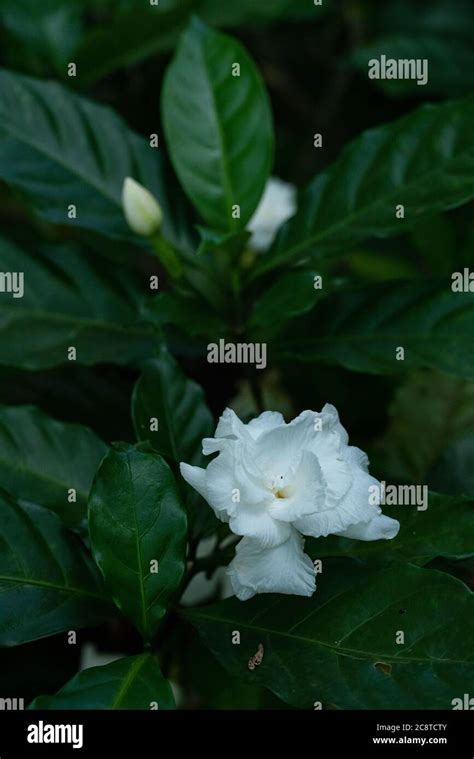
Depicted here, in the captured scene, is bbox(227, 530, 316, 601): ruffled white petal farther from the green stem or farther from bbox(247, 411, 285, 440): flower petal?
the green stem

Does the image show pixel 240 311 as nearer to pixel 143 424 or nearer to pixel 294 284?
pixel 294 284

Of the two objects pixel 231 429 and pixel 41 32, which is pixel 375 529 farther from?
pixel 41 32

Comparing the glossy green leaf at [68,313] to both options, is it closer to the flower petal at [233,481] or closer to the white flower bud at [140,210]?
the white flower bud at [140,210]

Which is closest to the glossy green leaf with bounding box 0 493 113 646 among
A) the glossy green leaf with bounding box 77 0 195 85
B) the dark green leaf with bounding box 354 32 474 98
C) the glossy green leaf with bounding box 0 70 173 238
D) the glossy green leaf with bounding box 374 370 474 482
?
the glossy green leaf with bounding box 0 70 173 238

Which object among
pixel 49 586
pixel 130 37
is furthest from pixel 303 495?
pixel 130 37

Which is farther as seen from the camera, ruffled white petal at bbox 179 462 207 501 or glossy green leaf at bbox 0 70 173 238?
glossy green leaf at bbox 0 70 173 238

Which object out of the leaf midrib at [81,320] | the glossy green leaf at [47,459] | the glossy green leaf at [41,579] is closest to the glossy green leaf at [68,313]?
the leaf midrib at [81,320]
